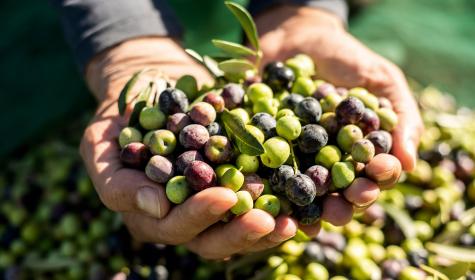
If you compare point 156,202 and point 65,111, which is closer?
point 156,202

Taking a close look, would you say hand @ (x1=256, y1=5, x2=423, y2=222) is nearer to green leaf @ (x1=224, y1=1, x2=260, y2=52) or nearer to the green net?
green leaf @ (x1=224, y1=1, x2=260, y2=52)

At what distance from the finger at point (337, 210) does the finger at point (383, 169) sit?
4.9 inches

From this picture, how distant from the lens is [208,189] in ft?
5.66

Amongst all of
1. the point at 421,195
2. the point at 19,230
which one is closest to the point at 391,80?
the point at 421,195

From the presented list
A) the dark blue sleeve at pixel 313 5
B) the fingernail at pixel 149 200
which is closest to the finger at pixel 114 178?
the fingernail at pixel 149 200

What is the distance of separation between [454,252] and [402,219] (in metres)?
0.26

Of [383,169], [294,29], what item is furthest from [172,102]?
[294,29]

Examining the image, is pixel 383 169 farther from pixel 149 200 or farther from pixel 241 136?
pixel 149 200

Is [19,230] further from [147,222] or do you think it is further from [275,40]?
[275,40]

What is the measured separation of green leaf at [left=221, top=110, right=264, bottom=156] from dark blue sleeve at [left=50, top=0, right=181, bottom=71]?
93 centimetres

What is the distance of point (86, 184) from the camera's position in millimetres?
2709

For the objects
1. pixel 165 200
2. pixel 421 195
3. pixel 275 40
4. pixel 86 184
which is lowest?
pixel 421 195

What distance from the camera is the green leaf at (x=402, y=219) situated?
7.90 ft

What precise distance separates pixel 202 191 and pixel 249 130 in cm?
26
